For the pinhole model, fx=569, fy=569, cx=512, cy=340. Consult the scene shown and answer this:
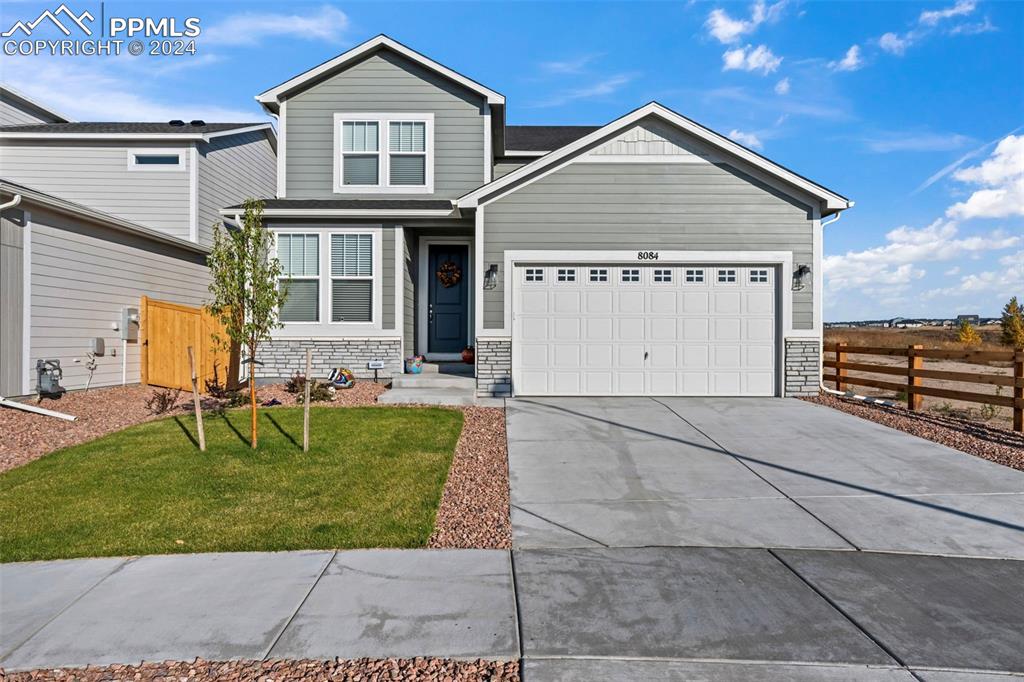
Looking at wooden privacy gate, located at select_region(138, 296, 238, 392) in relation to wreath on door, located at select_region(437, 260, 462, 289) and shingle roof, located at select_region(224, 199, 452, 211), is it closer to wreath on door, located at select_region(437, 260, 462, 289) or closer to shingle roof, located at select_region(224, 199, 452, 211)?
shingle roof, located at select_region(224, 199, 452, 211)

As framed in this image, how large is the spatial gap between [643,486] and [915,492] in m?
2.60

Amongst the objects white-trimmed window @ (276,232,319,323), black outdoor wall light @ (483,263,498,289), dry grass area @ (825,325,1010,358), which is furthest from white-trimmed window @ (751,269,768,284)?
white-trimmed window @ (276,232,319,323)

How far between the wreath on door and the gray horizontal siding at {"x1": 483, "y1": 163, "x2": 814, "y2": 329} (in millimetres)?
2535

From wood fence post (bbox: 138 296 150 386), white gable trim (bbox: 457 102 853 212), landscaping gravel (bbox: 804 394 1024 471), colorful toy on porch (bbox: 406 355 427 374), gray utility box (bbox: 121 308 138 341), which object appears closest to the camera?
landscaping gravel (bbox: 804 394 1024 471)

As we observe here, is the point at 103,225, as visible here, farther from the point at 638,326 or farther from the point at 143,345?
the point at 638,326

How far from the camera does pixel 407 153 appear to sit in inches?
512

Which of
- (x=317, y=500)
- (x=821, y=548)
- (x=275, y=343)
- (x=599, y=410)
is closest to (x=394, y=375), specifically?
(x=275, y=343)

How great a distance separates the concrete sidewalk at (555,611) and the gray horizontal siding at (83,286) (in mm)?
7052

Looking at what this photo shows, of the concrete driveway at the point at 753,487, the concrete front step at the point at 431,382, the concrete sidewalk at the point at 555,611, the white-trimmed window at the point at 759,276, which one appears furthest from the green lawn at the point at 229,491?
the white-trimmed window at the point at 759,276

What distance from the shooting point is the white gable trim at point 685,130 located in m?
10.4

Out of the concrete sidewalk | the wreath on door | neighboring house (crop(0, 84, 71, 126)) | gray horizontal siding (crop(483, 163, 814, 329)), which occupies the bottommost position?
the concrete sidewalk

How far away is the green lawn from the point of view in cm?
438

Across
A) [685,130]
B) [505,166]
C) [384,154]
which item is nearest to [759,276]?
[685,130]

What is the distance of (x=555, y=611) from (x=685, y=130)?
375 inches
